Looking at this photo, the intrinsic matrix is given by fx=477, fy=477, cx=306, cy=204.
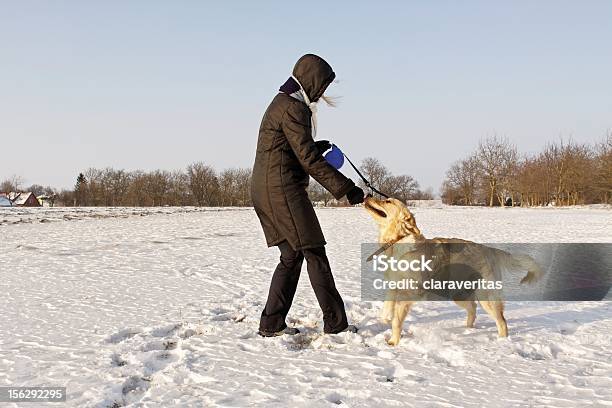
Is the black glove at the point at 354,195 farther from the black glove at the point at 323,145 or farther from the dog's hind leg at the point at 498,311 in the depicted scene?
the dog's hind leg at the point at 498,311

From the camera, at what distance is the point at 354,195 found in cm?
381

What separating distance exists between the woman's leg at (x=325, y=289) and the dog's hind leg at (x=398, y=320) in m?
0.43

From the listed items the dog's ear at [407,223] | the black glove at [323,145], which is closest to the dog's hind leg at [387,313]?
the dog's ear at [407,223]

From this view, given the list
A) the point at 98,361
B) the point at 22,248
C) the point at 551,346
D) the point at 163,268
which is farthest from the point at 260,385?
the point at 22,248

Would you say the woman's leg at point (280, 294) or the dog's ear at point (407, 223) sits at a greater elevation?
the dog's ear at point (407, 223)

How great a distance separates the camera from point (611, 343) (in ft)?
12.8

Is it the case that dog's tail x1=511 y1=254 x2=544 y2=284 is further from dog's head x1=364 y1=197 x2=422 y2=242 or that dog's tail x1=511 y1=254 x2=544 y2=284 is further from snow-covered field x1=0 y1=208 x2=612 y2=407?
dog's head x1=364 y1=197 x2=422 y2=242

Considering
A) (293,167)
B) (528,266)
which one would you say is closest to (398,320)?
(528,266)

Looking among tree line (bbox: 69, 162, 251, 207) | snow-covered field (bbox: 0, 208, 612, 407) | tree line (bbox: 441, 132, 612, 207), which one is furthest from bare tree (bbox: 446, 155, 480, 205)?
snow-covered field (bbox: 0, 208, 612, 407)

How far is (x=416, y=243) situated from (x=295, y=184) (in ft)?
3.67

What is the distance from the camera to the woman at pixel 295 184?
3.70 metres

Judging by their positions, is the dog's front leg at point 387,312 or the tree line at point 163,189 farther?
the tree line at point 163,189

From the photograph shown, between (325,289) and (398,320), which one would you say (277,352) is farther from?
(398,320)

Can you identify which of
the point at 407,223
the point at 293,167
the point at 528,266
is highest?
the point at 293,167
